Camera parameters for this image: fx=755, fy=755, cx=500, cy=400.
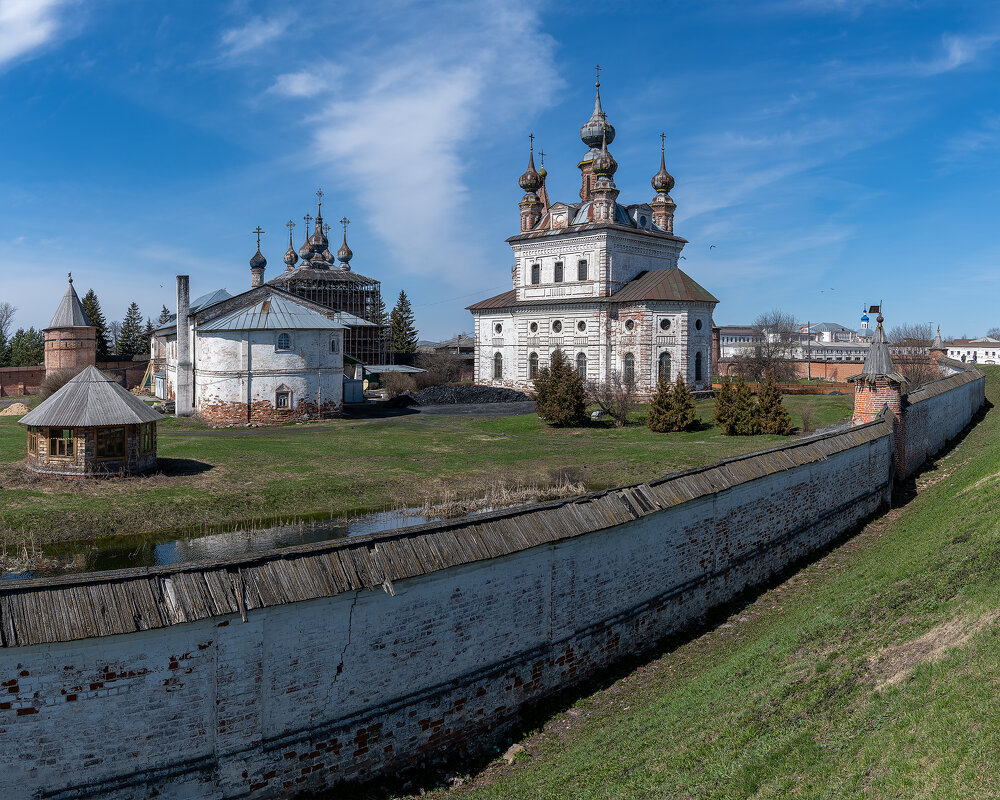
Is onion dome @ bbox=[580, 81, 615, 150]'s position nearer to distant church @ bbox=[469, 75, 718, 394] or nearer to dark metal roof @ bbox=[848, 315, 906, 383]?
distant church @ bbox=[469, 75, 718, 394]

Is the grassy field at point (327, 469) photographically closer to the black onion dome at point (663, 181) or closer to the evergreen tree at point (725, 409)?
the evergreen tree at point (725, 409)

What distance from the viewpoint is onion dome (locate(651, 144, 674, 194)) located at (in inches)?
1853

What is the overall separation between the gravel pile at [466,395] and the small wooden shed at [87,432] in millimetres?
22583

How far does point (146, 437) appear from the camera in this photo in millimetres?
20938

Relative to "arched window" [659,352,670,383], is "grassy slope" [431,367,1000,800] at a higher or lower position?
lower

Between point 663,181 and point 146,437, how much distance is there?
118 ft

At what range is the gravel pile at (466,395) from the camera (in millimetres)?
42656

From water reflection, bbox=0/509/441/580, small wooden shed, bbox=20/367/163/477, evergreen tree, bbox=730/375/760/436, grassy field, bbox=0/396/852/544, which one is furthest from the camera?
evergreen tree, bbox=730/375/760/436

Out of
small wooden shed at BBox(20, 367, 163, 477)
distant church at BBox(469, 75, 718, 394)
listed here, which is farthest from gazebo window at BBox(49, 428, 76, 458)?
distant church at BBox(469, 75, 718, 394)

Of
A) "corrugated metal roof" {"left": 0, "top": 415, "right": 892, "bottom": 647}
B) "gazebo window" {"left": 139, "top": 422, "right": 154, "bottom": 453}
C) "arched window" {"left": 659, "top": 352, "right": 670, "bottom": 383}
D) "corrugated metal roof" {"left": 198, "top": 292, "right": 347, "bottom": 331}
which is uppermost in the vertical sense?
"corrugated metal roof" {"left": 198, "top": 292, "right": 347, "bottom": 331}

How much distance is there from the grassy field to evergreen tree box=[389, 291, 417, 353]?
32983 millimetres

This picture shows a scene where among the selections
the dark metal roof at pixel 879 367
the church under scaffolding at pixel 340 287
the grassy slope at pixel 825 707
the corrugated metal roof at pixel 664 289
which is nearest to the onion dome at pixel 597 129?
the corrugated metal roof at pixel 664 289

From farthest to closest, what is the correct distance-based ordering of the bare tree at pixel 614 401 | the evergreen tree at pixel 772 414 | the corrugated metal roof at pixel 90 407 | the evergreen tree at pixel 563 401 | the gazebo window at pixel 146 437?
1. the bare tree at pixel 614 401
2. the evergreen tree at pixel 563 401
3. the evergreen tree at pixel 772 414
4. the gazebo window at pixel 146 437
5. the corrugated metal roof at pixel 90 407

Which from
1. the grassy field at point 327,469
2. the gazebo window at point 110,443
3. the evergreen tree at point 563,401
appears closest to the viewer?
the grassy field at point 327,469
